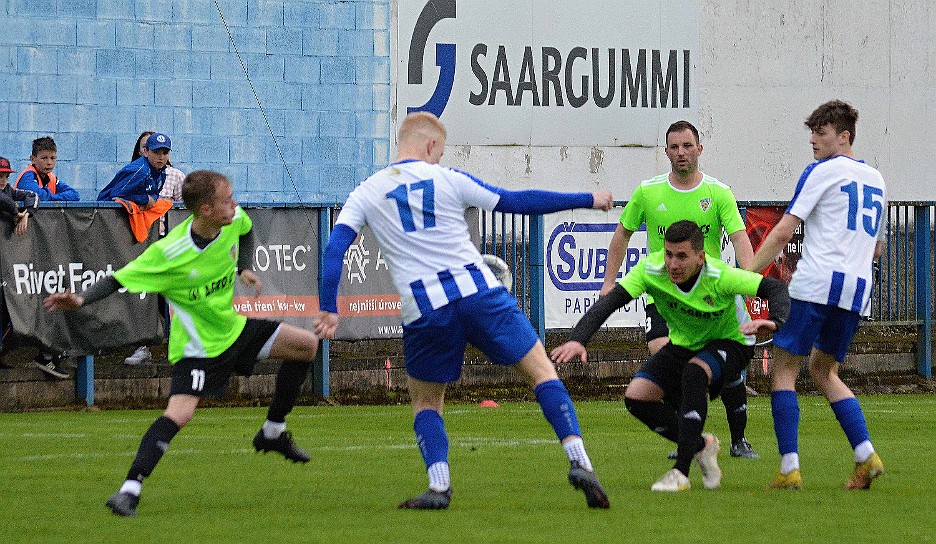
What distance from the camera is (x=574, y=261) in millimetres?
16281

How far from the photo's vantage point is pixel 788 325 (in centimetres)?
870

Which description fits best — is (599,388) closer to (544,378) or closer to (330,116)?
(330,116)

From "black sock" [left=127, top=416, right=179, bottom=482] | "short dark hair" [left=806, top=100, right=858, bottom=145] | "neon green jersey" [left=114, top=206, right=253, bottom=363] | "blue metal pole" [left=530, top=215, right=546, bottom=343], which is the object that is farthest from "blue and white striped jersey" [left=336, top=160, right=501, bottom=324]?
"blue metal pole" [left=530, top=215, right=546, bottom=343]

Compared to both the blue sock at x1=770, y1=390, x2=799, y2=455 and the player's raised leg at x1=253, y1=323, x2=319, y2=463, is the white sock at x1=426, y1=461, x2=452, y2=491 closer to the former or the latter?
the player's raised leg at x1=253, y1=323, x2=319, y2=463

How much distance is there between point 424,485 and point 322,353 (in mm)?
6596

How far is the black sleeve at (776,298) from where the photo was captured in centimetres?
828

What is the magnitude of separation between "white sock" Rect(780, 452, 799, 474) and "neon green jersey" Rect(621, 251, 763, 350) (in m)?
0.71

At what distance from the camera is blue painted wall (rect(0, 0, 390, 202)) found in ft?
57.0

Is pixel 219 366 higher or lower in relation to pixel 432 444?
higher

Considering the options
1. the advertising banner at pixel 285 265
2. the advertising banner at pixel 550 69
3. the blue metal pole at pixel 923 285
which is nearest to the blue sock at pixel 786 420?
the advertising banner at pixel 285 265

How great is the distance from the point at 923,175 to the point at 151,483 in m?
15.7

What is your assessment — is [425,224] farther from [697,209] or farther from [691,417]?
[697,209]

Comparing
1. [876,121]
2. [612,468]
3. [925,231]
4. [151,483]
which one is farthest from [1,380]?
[876,121]

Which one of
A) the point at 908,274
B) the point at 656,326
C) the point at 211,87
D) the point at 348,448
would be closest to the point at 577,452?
the point at 656,326
